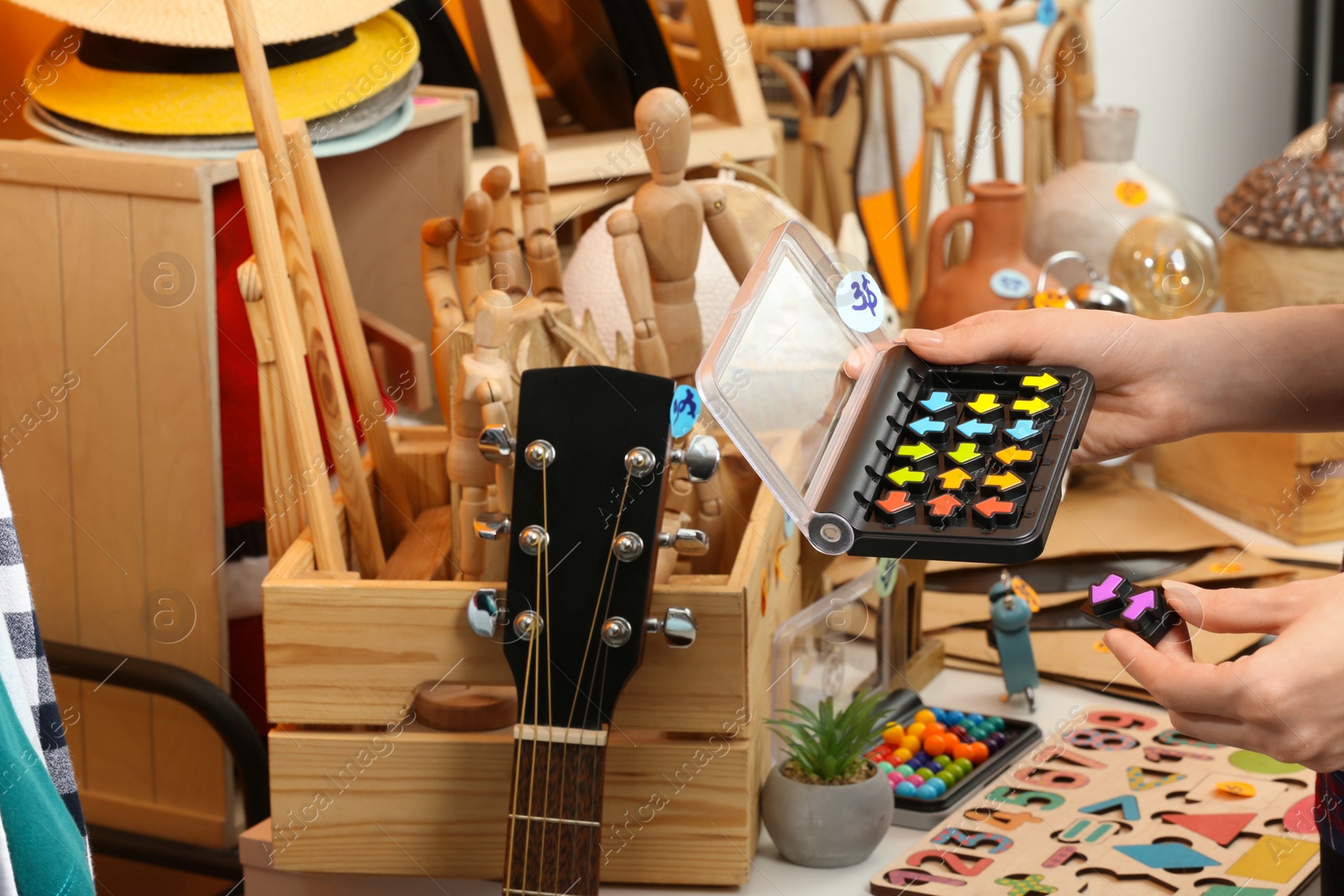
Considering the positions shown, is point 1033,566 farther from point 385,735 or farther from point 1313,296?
point 385,735

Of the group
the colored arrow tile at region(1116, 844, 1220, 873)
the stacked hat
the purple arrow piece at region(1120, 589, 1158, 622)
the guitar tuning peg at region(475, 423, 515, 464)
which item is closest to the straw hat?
the stacked hat

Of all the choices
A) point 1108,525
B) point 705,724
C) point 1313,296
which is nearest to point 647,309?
point 705,724

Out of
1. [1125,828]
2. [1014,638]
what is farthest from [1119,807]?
[1014,638]

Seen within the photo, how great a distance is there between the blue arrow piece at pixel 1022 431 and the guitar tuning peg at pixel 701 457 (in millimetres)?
163

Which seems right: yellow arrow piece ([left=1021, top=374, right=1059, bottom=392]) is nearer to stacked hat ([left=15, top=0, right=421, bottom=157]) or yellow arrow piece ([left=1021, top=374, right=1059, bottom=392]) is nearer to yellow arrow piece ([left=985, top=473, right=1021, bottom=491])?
yellow arrow piece ([left=985, top=473, right=1021, bottom=491])

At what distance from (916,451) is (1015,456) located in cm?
5

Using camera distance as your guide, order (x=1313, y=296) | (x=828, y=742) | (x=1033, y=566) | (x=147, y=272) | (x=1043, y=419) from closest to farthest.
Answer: (x=1043, y=419) → (x=828, y=742) → (x=147, y=272) → (x=1033, y=566) → (x=1313, y=296)

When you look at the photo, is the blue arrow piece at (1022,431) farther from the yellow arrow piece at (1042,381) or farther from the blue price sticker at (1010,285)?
the blue price sticker at (1010,285)

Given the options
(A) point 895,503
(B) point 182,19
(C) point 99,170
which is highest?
(B) point 182,19

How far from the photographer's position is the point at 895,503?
67 cm

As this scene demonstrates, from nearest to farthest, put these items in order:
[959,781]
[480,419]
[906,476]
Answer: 1. [906,476]
2. [480,419]
3. [959,781]

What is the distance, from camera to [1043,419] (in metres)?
0.73

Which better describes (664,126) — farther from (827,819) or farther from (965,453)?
(827,819)

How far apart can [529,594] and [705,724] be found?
0.14 m
